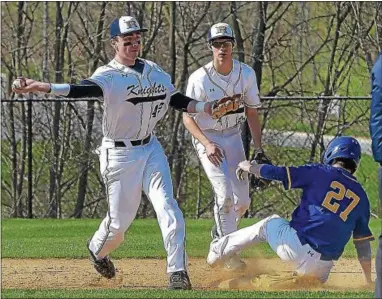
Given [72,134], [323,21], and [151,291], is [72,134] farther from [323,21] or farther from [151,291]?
[151,291]

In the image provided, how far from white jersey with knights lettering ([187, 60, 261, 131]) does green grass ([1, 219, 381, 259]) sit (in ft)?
6.16

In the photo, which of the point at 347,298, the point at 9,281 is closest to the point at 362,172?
the point at 9,281

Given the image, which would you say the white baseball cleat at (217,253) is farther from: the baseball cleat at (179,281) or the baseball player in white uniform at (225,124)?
the baseball cleat at (179,281)

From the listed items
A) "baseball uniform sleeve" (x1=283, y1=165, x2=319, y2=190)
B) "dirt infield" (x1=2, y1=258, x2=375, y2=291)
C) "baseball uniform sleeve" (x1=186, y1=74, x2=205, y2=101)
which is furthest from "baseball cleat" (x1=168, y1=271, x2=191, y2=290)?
"baseball uniform sleeve" (x1=186, y1=74, x2=205, y2=101)

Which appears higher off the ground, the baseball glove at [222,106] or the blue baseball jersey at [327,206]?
the baseball glove at [222,106]

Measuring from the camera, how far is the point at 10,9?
64.1 feet

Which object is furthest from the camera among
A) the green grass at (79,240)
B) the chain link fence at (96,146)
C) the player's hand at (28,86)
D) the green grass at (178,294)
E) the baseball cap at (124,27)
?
the chain link fence at (96,146)

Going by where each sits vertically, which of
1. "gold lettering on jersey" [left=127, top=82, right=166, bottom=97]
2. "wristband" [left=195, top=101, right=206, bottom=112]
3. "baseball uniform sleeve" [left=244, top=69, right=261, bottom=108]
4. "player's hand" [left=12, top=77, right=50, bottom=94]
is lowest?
"baseball uniform sleeve" [left=244, top=69, right=261, bottom=108]

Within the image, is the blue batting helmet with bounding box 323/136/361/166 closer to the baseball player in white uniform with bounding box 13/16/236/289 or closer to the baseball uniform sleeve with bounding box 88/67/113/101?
the baseball player in white uniform with bounding box 13/16/236/289

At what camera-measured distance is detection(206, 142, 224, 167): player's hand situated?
27.2ft

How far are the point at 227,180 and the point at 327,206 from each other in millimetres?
1576

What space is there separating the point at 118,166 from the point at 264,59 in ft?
36.5

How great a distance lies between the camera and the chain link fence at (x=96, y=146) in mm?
16797

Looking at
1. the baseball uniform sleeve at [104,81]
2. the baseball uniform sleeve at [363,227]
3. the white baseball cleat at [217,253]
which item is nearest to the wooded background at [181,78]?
the white baseball cleat at [217,253]
